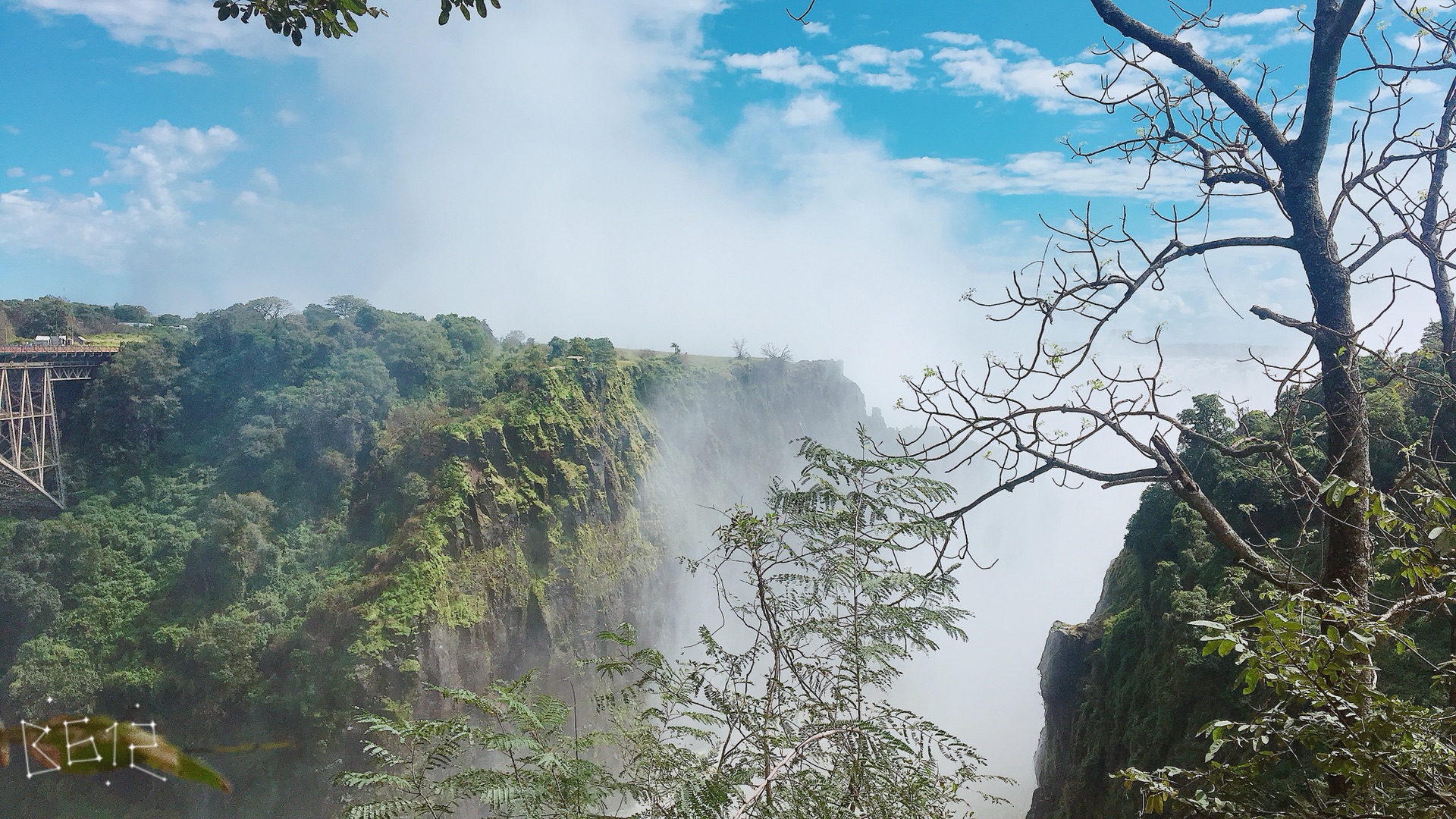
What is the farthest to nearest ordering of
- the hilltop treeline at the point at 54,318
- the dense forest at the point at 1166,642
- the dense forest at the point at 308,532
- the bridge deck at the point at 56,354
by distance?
the hilltop treeline at the point at 54,318 → the bridge deck at the point at 56,354 → the dense forest at the point at 308,532 → the dense forest at the point at 1166,642

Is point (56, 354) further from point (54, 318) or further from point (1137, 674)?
point (1137, 674)

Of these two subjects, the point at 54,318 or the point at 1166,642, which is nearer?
the point at 1166,642

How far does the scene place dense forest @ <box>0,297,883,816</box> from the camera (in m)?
15.8

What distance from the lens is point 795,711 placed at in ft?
9.27

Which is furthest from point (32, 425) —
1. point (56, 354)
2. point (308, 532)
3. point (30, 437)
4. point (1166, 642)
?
point (1166, 642)

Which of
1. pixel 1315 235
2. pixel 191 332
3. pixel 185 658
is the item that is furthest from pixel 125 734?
pixel 191 332

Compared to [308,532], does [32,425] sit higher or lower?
higher

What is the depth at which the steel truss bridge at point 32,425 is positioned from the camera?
17.1 meters

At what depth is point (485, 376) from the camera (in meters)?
23.0

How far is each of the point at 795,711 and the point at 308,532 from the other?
63.9ft

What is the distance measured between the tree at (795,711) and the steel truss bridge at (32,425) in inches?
789

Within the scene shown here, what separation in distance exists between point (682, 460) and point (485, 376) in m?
10.2

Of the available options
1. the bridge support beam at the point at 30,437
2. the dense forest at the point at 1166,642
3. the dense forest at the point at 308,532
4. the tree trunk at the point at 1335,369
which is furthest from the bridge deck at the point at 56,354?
the tree trunk at the point at 1335,369

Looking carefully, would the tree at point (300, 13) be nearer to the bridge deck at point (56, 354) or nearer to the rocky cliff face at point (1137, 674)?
the rocky cliff face at point (1137, 674)
